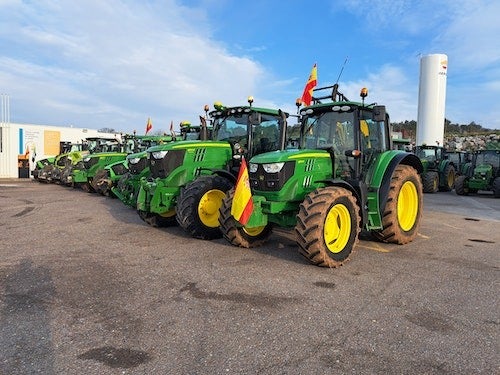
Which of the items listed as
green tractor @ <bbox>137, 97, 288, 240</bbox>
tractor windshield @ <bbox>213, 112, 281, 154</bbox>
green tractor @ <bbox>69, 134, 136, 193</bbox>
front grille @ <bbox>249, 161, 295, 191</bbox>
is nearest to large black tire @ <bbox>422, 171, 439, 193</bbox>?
tractor windshield @ <bbox>213, 112, 281, 154</bbox>

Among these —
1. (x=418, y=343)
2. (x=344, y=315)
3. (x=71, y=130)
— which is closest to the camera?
(x=418, y=343)

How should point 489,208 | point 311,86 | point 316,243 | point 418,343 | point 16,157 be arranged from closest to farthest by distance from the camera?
point 418,343 → point 316,243 → point 311,86 → point 489,208 → point 16,157

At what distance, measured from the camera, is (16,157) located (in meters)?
25.4

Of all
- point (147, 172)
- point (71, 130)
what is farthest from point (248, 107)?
point (71, 130)

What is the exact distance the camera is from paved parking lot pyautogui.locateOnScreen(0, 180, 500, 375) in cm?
326

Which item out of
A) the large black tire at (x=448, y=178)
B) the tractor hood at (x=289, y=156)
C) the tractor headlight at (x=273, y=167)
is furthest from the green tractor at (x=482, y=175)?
the tractor headlight at (x=273, y=167)

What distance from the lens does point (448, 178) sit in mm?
19859

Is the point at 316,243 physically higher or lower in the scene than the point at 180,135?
lower

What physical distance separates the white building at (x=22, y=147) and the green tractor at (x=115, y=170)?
9.91 metres

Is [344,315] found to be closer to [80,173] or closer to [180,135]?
[180,135]

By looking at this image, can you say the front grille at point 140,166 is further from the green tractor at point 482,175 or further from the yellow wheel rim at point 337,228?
the green tractor at point 482,175

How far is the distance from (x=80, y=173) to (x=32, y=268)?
1101cm

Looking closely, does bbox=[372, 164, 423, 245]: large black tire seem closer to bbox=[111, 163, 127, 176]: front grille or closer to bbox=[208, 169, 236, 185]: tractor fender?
bbox=[208, 169, 236, 185]: tractor fender

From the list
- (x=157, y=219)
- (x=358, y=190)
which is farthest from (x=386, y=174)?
(x=157, y=219)
